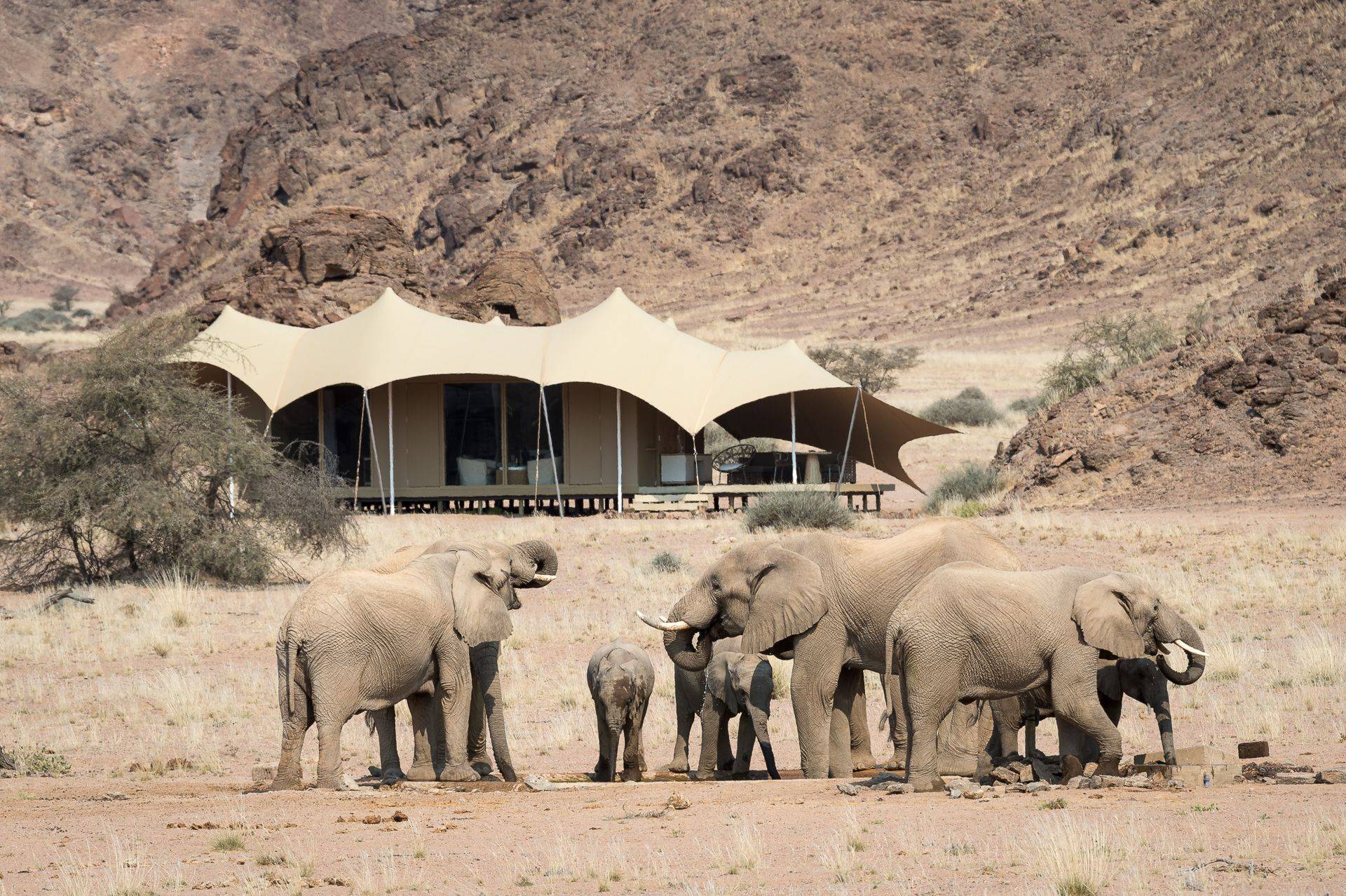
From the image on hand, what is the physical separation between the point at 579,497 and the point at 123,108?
349ft

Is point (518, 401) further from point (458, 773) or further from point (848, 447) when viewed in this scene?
point (458, 773)

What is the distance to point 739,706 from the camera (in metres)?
12.2

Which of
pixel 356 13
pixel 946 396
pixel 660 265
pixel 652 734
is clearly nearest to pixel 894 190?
pixel 660 265

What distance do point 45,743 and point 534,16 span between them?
94895 mm

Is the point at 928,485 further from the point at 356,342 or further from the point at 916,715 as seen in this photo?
the point at 916,715

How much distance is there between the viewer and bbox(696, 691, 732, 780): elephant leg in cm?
1216

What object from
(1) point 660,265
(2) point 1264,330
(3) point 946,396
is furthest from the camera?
(1) point 660,265

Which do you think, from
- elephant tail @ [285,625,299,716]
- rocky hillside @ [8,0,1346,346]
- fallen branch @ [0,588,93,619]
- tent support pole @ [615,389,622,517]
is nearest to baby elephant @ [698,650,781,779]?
elephant tail @ [285,625,299,716]

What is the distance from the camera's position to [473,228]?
85.9 meters

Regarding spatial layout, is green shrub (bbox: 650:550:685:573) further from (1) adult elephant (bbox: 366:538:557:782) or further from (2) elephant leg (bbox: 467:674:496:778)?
(2) elephant leg (bbox: 467:674:496:778)

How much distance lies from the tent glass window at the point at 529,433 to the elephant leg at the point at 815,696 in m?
21.7


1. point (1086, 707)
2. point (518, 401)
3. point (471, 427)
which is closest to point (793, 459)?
point (518, 401)

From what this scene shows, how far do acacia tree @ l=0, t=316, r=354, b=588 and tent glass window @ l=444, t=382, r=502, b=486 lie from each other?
958 cm

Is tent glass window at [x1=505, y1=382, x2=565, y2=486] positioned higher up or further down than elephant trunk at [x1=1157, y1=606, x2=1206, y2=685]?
higher up
